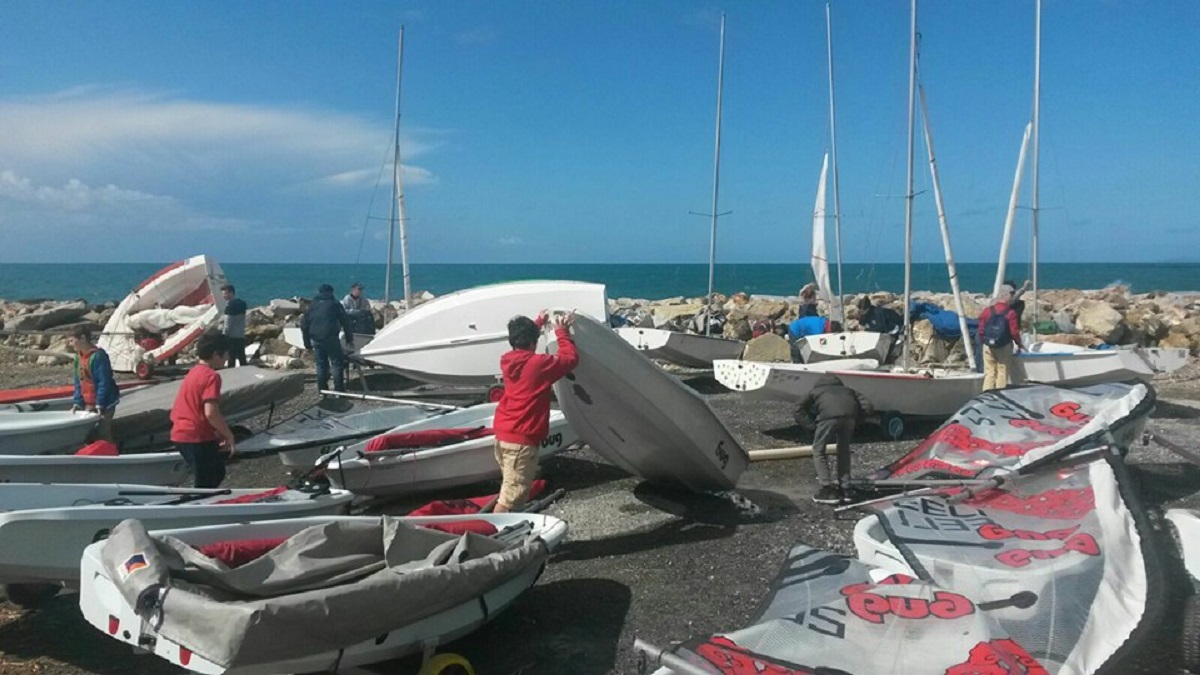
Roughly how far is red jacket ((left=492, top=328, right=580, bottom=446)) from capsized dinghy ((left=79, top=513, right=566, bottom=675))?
0.90 meters

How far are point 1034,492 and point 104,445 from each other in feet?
26.6

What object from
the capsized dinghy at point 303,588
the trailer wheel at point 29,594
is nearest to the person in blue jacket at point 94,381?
the trailer wheel at point 29,594

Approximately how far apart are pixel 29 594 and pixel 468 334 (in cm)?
793

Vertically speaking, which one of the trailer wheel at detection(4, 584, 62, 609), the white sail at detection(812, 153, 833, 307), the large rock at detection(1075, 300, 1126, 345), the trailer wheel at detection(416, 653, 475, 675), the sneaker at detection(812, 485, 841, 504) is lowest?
the trailer wheel at detection(4, 584, 62, 609)

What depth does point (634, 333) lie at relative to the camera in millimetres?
15281

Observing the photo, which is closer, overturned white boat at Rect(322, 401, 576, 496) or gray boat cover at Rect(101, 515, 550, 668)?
gray boat cover at Rect(101, 515, 550, 668)

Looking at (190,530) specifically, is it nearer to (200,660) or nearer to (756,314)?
(200,660)

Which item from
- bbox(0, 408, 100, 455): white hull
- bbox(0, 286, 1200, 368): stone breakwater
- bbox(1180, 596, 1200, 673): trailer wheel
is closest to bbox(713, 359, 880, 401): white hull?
bbox(0, 286, 1200, 368): stone breakwater

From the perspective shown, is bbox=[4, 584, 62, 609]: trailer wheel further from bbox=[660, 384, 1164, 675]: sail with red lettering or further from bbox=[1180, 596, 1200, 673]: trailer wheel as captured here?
bbox=[1180, 596, 1200, 673]: trailer wheel

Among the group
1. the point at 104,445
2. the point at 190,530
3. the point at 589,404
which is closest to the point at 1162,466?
the point at 589,404

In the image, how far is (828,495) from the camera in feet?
25.0

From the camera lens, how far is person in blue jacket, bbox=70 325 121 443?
343 inches

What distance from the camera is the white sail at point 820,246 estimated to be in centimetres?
1964

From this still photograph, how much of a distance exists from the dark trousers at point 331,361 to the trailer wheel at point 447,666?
931 cm
